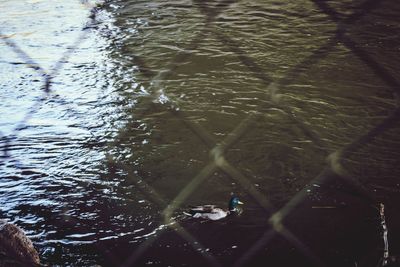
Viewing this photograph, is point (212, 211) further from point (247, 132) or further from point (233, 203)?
point (247, 132)

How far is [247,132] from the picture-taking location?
4738 millimetres

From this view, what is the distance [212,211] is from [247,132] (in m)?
1.42

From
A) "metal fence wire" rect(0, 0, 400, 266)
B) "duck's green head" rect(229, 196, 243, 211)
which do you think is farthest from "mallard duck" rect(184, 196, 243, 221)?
"metal fence wire" rect(0, 0, 400, 266)

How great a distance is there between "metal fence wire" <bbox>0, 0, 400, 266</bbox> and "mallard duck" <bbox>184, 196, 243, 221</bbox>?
14 cm

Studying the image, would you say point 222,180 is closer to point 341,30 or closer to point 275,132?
point 275,132

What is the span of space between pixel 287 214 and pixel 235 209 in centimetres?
38

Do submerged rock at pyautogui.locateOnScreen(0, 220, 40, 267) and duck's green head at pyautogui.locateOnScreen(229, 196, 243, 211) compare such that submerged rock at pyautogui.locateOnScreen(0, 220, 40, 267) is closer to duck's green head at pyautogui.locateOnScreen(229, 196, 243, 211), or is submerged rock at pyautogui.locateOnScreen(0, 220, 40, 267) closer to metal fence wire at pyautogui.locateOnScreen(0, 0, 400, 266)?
metal fence wire at pyautogui.locateOnScreen(0, 0, 400, 266)

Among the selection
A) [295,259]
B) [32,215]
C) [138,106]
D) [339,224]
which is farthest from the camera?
[138,106]

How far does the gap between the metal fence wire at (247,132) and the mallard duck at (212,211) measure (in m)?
0.14

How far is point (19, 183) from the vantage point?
13.1ft

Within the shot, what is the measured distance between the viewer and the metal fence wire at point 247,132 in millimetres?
3299

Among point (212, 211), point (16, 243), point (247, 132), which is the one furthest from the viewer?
point (247, 132)

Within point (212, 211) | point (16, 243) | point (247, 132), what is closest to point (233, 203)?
point (212, 211)

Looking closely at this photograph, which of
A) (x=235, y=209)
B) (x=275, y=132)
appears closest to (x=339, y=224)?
(x=235, y=209)
